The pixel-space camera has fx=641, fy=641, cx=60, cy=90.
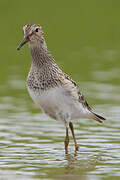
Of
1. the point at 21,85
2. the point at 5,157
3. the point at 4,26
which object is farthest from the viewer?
the point at 4,26

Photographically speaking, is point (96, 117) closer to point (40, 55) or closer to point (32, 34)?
point (40, 55)

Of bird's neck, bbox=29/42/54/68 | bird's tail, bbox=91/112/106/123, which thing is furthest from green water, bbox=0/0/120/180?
bird's neck, bbox=29/42/54/68

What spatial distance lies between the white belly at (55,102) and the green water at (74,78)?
3.19 feet

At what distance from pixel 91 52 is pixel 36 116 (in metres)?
9.08

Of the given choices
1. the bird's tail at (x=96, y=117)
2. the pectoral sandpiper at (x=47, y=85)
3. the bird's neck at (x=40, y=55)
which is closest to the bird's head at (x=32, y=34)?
the pectoral sandpiper at (x=47, y=85)

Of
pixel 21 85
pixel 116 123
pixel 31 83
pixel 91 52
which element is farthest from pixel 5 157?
pixel 91 52

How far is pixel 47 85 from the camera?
13961 mm

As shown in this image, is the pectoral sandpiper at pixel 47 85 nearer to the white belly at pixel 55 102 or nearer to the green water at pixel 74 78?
the white belly at pixel 55 102

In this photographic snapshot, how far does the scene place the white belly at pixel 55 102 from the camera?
1391cm

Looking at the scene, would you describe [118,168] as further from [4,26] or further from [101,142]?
[4,26]

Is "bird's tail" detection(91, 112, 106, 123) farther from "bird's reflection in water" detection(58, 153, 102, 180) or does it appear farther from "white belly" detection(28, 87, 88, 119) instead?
"bird's reflection in water" detection(58, 153, 102, 180)

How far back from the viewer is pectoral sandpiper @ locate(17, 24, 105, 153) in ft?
45.7

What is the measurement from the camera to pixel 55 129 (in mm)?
16891

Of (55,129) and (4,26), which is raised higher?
(4,26)
